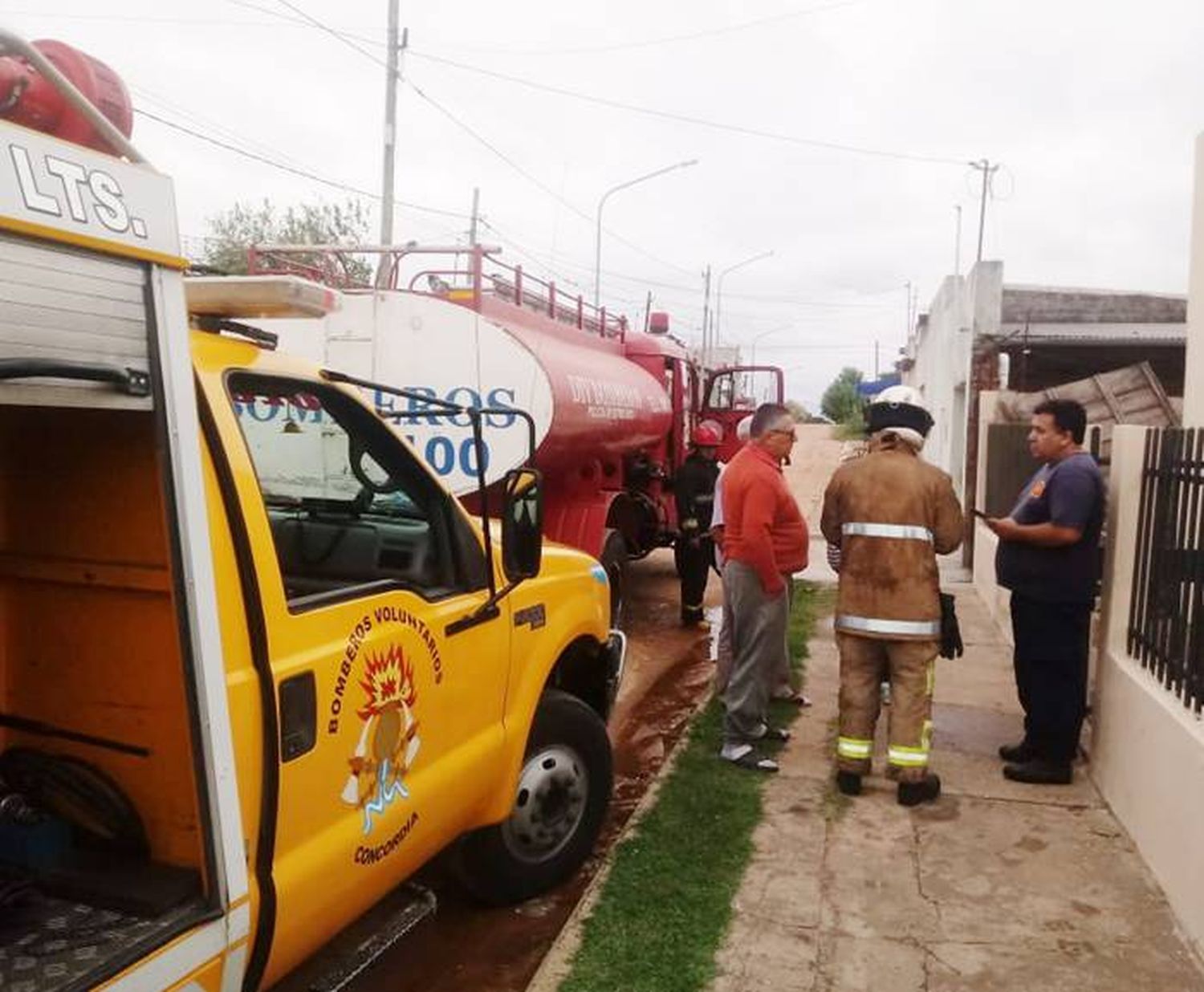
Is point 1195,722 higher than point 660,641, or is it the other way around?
point 1195,722

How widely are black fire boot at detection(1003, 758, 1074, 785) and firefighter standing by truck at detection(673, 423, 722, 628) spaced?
3662 millimetres

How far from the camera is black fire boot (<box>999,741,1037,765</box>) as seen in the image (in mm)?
4977

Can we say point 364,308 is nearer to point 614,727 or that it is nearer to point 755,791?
point 614,727

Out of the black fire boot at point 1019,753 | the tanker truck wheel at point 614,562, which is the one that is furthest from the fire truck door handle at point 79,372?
the tanker truck wheel at point 614,562

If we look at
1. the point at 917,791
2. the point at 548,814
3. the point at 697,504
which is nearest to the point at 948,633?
the point at 917,791

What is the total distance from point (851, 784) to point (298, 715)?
3088 millimetres

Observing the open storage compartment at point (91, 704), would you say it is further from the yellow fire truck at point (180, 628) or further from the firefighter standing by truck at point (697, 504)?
the firefighter standing by truck at point (697, 504)

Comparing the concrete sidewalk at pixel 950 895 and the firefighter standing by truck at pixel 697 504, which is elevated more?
the firefighter standing by truck at pixel 697 504

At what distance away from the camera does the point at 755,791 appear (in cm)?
475

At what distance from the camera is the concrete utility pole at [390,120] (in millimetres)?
14531

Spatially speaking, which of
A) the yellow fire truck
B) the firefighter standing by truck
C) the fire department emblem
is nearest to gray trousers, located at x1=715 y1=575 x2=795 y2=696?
the firefighter standing by truck

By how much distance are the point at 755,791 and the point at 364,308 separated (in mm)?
3654

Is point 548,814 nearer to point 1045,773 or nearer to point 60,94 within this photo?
point 1045,773

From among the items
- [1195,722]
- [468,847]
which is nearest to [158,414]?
[468,847]
